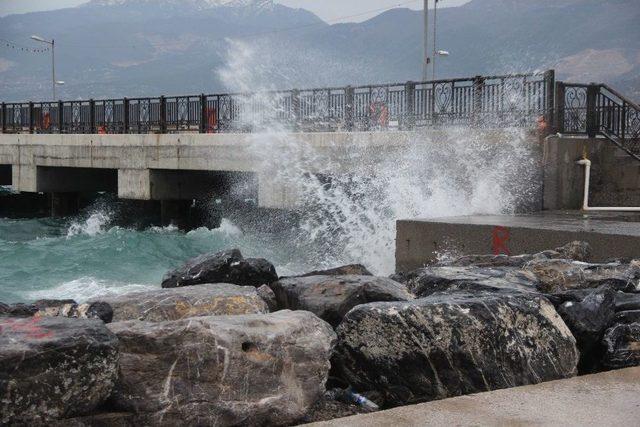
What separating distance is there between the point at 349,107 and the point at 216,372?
43.7ft

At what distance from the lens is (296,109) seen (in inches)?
720

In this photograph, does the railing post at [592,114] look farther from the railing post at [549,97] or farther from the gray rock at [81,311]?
the gray rock at [81,311]

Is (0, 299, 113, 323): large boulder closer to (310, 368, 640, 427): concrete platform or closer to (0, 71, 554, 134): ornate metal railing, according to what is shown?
(310, 368, 640, 427): concrete platform

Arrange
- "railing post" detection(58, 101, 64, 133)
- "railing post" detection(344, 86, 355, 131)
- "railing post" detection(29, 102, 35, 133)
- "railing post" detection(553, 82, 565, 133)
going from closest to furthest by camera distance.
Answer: "railing post" detection(553, 82, 565, 133) → "railing post" detection(344, 86, 355, 131) → "railing post" detection(58, 101, 64, 133) → "railing post" detection(29, 102, 35, 133)

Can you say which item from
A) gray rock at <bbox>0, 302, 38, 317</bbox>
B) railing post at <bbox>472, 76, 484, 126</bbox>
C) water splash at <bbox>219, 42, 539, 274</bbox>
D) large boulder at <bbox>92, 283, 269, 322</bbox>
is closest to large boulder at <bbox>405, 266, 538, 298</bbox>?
large boulder at <bbox>92, 283, 269, 322</bbox>

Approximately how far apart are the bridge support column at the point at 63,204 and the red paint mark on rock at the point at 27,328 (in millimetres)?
22775

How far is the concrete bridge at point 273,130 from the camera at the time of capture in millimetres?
13547

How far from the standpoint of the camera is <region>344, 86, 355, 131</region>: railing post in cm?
1703

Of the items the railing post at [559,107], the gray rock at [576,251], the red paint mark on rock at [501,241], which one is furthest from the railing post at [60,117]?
the gray rock at [576,251]

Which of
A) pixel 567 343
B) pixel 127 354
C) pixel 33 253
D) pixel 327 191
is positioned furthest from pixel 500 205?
pixel 33 253

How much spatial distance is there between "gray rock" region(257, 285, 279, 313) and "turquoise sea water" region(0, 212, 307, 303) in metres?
6.50

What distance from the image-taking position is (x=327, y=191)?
653 inches

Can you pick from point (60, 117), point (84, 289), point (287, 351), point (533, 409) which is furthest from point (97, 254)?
point (533, 409)

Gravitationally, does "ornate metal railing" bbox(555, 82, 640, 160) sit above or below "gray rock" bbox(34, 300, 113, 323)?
above
